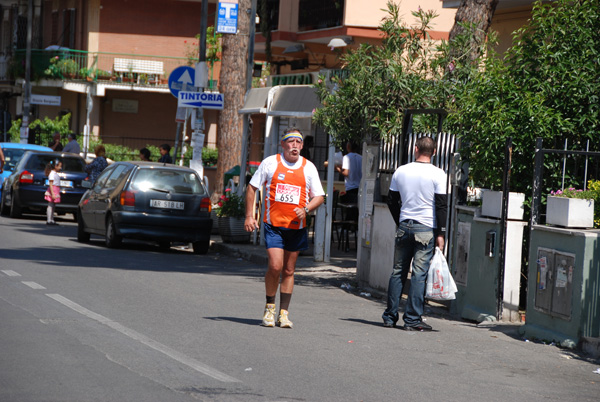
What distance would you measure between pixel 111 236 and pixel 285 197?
8548 mm

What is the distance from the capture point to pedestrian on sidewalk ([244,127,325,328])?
9.19 m

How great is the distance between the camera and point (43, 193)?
23.3m

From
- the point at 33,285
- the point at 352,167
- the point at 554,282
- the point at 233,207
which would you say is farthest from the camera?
the point at 233,207

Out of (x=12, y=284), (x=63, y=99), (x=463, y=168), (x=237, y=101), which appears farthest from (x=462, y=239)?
(x=63, y=99)

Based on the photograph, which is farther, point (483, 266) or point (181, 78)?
point (181, 78)

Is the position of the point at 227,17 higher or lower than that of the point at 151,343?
higher

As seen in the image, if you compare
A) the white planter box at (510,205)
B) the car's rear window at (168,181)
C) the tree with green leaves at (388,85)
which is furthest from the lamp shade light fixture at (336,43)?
the white planter box at (510,205)

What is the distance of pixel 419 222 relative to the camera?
9.57 m

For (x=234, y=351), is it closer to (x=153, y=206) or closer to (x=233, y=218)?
(x=153, y=206)

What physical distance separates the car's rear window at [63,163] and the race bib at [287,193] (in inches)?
598

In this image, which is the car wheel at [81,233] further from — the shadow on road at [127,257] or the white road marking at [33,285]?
the white road marking at [33,285]

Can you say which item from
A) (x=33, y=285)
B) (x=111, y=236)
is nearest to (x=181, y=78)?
(x=111, y=236)

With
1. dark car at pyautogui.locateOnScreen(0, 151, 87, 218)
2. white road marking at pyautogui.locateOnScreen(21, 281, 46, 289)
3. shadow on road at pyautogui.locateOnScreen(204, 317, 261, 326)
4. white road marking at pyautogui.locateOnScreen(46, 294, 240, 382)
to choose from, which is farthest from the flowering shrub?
shadow on road at pyautogui.locateOnScreen(204, 317, 261, 326)

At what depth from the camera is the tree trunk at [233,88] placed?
23.2m
